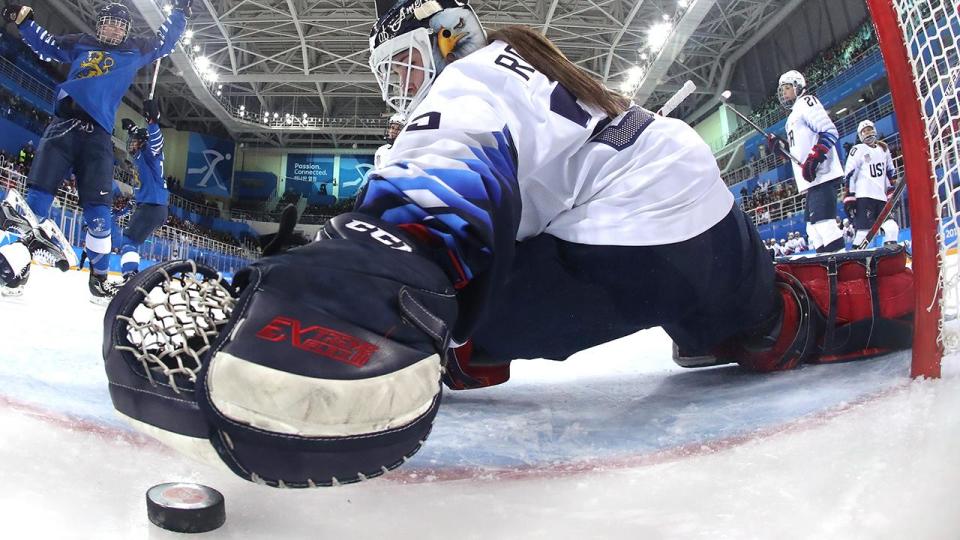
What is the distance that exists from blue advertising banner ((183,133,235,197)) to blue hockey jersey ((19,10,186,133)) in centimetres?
1542

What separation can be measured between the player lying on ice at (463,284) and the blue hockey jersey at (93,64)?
266 centimetres

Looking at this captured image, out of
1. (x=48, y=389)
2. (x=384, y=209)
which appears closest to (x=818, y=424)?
(x=384, y=209)

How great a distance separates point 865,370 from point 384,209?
102cm

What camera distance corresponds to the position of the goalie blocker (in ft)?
4.04

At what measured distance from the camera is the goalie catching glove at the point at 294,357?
45 centimetres

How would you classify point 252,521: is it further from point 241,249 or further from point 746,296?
point 241,249

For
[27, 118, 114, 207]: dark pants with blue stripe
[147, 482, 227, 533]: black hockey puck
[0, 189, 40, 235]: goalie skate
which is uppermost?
[27, 118, 114, 207]: dark pants with blue stripe

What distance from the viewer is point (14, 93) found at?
1108 cm

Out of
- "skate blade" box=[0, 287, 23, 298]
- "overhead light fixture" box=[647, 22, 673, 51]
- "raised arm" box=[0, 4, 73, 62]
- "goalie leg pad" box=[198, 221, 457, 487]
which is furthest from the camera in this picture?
"overhead light fixture" box=[647, 22, 673, 51]

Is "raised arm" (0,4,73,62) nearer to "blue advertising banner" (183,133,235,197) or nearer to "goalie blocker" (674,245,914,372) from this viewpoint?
"goalie blocker" (674,245,914,372)

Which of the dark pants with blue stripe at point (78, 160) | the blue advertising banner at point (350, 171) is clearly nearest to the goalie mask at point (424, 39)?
the dark pants with blue stripe at point (78, 160)

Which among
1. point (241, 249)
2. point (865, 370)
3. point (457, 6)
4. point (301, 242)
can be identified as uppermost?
point (241, 249)

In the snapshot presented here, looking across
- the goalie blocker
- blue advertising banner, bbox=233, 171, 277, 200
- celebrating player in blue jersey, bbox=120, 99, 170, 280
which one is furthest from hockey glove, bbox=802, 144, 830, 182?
blue advertising banner, bbox=233, 171, 277, 200

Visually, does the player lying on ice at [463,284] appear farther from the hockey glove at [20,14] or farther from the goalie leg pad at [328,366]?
the hockey glove at [20,14]
